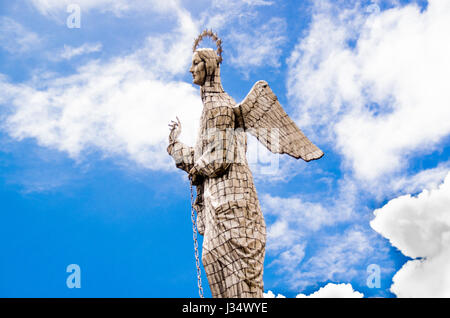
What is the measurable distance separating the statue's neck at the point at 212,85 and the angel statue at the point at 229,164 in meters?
0.02

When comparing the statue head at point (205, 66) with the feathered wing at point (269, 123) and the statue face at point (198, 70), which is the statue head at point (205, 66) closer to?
the statue face at point (198, 70)

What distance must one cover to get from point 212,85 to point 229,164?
1712 mm

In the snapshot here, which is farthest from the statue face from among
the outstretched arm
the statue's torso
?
the outstretched arm

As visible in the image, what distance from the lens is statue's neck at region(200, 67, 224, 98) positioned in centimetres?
980

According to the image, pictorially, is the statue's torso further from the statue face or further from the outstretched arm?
the statue face

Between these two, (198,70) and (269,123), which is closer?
(269,123)

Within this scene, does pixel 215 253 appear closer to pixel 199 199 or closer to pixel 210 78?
pixel 199 199

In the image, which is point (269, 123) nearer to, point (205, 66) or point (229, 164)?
point (229, 164)

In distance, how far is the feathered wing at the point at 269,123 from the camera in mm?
9281

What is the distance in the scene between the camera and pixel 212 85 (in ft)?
32.3

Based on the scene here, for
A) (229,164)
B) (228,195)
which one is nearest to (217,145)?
(229,164)

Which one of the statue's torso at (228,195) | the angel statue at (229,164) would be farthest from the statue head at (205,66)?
the statue's torso at (228,195)
